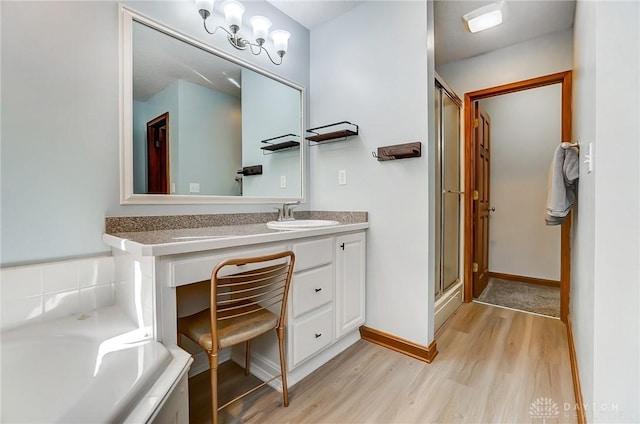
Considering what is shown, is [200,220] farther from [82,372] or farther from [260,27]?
[260,27]

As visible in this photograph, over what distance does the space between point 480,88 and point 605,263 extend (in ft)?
8.08

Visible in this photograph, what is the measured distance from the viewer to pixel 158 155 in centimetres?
157

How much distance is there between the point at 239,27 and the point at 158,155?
953 millimetres

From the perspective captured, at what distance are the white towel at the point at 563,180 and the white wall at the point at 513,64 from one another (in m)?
1.33

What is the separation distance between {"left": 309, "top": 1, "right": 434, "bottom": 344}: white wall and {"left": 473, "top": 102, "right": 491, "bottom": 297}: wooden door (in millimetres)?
1345

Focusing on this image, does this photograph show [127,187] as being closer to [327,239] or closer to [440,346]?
[327,239]

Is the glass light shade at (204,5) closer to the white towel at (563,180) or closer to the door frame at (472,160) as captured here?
the white towel at (563,180)

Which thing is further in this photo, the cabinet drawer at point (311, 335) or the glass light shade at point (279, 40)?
the glass light shade at point (279, 40)

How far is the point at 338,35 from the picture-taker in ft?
7.48

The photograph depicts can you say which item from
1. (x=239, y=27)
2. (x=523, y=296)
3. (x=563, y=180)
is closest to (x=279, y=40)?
(x=239, y=27)

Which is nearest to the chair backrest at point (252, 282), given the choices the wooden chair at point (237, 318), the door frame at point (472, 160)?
the wooden chair at point (237, 318)

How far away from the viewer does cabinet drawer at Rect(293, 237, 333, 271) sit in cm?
159

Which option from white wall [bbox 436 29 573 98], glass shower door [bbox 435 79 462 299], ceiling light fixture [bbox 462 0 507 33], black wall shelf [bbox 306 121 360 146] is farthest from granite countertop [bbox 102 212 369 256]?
white wall [bbox 436 29 573 98]

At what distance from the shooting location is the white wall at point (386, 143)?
1.87 m
